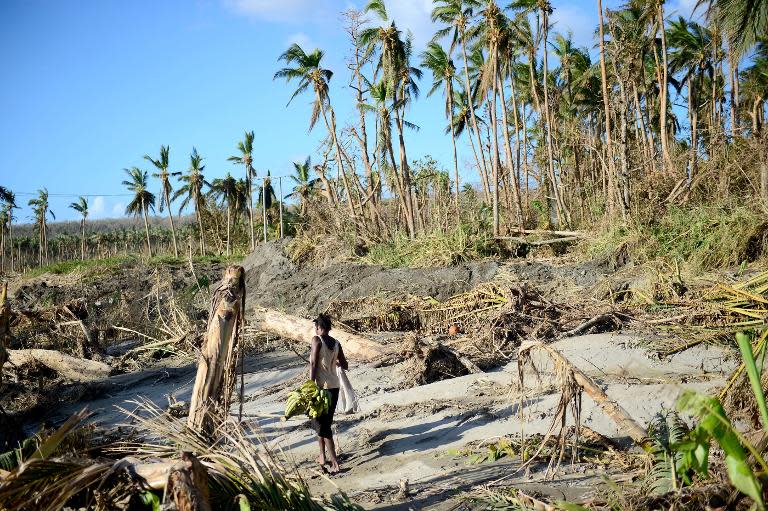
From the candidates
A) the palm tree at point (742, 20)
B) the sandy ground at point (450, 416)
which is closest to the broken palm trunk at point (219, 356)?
the sandy ground at point (450, 416)

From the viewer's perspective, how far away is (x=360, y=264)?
66.3 feet

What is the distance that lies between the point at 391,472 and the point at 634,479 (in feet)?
7.50

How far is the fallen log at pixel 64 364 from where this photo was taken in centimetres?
1241

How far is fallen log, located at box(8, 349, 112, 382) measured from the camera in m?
12.4

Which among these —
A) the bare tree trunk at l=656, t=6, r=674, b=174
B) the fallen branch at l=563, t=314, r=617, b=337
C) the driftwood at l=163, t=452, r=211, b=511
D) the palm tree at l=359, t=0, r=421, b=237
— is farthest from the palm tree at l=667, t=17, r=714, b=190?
the driftwood at l=163, t=452, r=211, b=511

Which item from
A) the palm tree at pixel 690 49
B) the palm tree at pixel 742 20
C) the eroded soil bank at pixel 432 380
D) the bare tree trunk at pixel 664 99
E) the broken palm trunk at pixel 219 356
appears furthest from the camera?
the palm tree at pixel 690 49

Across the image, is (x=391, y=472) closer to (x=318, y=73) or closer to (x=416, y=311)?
(x=416, y=311)

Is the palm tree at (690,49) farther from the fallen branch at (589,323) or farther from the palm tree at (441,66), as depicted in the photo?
the fallen branch at (589,323)

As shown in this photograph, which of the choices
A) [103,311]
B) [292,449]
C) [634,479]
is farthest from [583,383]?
[103,311]

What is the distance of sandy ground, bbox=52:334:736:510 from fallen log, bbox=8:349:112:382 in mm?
1327

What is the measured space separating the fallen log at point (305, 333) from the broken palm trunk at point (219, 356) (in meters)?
5.31

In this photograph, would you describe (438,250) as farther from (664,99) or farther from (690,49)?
(690,49)

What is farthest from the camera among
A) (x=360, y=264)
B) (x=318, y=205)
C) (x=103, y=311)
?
(x=318, y=205)

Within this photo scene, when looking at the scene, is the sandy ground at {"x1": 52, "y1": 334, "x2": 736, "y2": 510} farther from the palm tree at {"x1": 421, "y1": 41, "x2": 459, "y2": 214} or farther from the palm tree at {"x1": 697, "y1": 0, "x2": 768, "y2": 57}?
the palm tree at {"x1": 421, "y1": 41, "x2": 459, "y2": 214}
